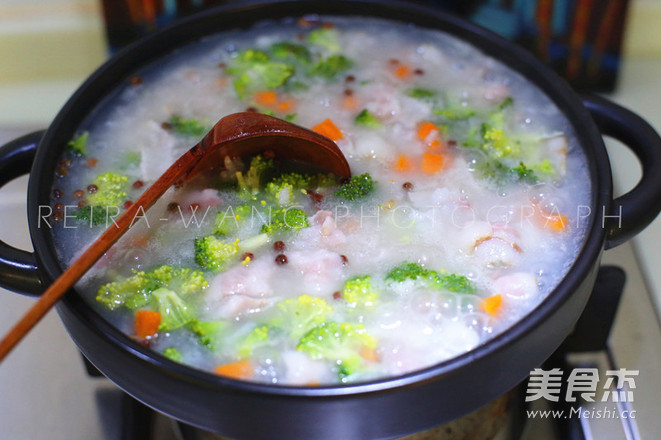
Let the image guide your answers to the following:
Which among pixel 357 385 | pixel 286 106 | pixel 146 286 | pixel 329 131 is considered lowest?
pixel 357 385

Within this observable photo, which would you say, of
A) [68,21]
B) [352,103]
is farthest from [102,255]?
[68,21]

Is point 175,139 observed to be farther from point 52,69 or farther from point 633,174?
point 633,174

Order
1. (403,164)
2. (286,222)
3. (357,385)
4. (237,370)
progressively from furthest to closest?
(403,164) → (286,222) → (237,370) → (357,385)

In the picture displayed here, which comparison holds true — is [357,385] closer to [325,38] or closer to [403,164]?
[403,164]

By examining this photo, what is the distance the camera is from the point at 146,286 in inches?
48.2

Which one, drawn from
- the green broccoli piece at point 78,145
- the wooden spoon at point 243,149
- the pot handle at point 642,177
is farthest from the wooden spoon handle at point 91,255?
the pot handle at point 642,177

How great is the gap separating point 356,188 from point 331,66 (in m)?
0.39

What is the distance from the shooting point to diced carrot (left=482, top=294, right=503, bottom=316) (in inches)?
46.5

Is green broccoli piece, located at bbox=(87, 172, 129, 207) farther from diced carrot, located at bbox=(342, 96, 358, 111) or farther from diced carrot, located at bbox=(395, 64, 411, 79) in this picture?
diced carrot, located at bbox=(395, 64, 411, 79)

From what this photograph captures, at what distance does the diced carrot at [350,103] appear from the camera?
5.14 feet

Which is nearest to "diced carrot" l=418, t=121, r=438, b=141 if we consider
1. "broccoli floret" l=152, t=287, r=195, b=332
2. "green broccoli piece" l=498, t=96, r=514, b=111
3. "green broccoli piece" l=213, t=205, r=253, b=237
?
"green broccoli piece" l=498, t=96, r=514, b=111

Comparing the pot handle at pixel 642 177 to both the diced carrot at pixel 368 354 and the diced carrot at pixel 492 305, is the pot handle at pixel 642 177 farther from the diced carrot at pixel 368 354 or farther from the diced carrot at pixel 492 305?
the diced carrot at pixel 368 354

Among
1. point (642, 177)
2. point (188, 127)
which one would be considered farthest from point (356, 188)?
point (642, 177)

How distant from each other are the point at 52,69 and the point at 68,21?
0.15m
